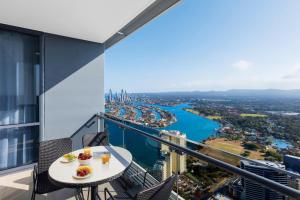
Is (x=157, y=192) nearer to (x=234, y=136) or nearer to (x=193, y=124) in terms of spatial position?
(x=234, y=136)

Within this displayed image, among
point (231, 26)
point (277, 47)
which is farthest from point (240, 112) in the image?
point (231, 26)

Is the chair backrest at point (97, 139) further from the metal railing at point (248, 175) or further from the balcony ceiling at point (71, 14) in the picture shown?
the balcony ceiling at point (71, 14)

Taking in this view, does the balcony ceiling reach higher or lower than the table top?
higher

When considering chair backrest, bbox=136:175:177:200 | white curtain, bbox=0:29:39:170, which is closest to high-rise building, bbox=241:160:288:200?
chair backrest, bbox=136:175:177:200

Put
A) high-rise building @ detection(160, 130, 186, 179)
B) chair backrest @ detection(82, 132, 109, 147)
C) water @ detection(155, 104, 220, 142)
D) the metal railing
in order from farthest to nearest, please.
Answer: water @ detection(155, 104, 220, 142)
chair backrest @ detection(82, 132, 109, 147)
high-rise building @ detection(160, 130, 186, 179)
the metal railing

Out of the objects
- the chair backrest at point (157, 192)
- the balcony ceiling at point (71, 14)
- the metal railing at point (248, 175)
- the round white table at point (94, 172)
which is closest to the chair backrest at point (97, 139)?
the round white table at point (94, 172)

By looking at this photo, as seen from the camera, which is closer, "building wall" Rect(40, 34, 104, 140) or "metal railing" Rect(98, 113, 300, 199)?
"metal railing" Rect(98, 113, 300, 199)

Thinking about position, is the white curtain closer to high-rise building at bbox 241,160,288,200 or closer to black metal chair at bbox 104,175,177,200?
black metal chair at bbox 104,175,177,200

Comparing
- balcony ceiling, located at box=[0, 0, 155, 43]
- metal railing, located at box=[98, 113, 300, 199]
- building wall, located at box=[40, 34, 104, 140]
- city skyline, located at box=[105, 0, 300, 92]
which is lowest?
metal railing, located at box=[98, 113, 300, 199]
